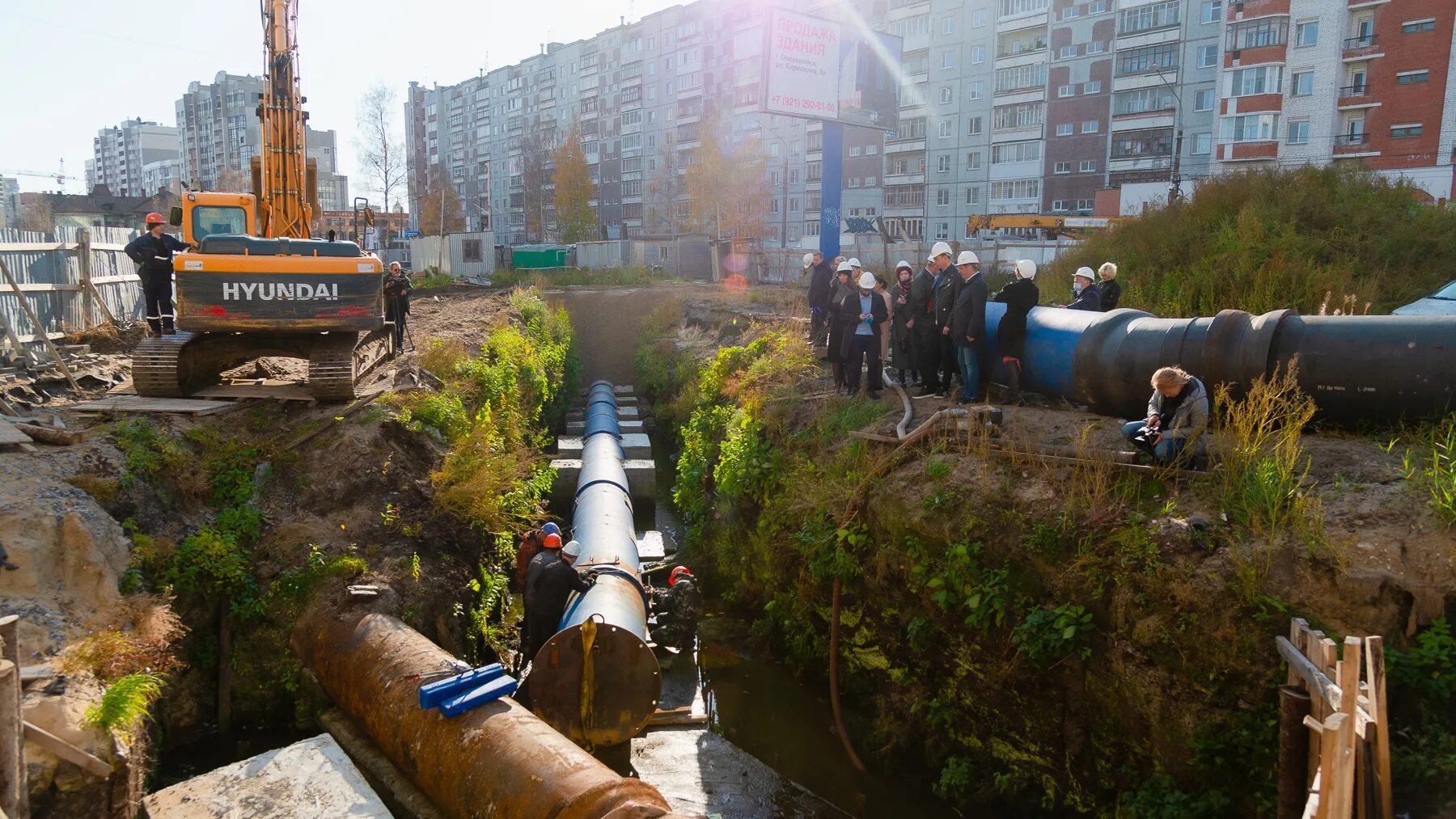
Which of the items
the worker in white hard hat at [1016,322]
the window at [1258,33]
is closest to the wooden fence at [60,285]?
the worker in white hard hat at [1016,322]

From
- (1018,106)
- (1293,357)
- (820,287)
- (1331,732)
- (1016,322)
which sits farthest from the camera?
(1018,106)

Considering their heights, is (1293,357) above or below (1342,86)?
below

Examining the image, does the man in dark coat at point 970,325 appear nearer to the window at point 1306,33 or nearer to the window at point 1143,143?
the window at point 1306,33

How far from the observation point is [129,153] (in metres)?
149

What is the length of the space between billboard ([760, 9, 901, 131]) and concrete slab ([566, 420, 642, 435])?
7.28 meters

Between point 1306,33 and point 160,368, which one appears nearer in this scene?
point 160,368

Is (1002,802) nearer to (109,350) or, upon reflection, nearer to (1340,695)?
(1340,695)

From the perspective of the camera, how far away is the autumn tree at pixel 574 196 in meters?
59.8

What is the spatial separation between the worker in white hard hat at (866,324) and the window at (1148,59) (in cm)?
3598

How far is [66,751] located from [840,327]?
26.0 ft

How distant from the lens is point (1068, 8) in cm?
4325

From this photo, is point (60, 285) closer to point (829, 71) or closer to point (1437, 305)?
point (829, 71)

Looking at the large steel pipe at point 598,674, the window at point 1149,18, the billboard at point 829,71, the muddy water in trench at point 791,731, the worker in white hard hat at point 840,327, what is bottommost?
the muddy water in trench at point 791,731

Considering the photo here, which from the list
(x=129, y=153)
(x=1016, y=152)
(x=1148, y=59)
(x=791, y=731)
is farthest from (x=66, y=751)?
(x=129, y=153)
